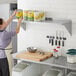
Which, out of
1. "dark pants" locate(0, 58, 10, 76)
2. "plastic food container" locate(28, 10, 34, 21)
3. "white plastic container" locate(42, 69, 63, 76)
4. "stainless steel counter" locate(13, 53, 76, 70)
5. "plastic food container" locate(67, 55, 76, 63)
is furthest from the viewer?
"dark pants" locate(0, 58, 10, 76)

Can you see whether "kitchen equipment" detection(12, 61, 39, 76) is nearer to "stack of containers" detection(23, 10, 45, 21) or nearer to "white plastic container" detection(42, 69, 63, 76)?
"white plastic container" detection(42, 69, 63, 76)

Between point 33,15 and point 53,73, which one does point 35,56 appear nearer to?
point 53,73

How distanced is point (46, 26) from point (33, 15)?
276mm

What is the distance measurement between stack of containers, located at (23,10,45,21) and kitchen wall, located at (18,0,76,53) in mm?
162

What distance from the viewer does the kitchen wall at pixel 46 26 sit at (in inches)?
113

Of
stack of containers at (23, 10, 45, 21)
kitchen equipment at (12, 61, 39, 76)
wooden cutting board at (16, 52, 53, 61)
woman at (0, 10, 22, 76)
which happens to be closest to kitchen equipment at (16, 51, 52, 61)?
wooden cutting board at (16, 52, 53, 61)

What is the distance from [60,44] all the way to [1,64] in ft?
2.92

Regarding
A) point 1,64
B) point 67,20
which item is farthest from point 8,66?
point 67,20

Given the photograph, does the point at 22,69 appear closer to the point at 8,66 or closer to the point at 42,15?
the point at 8,66

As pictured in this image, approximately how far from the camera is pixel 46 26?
3076 millimetres

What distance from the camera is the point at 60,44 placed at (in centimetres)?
302

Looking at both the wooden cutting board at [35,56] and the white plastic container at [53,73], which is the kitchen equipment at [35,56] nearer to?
the wooden cutting board at [35,56]

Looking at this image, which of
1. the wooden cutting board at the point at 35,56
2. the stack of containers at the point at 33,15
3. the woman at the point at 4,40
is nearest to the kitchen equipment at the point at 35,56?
the wooden cutting board at the point at 35,56

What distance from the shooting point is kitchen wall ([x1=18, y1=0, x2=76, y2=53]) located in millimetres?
2875
